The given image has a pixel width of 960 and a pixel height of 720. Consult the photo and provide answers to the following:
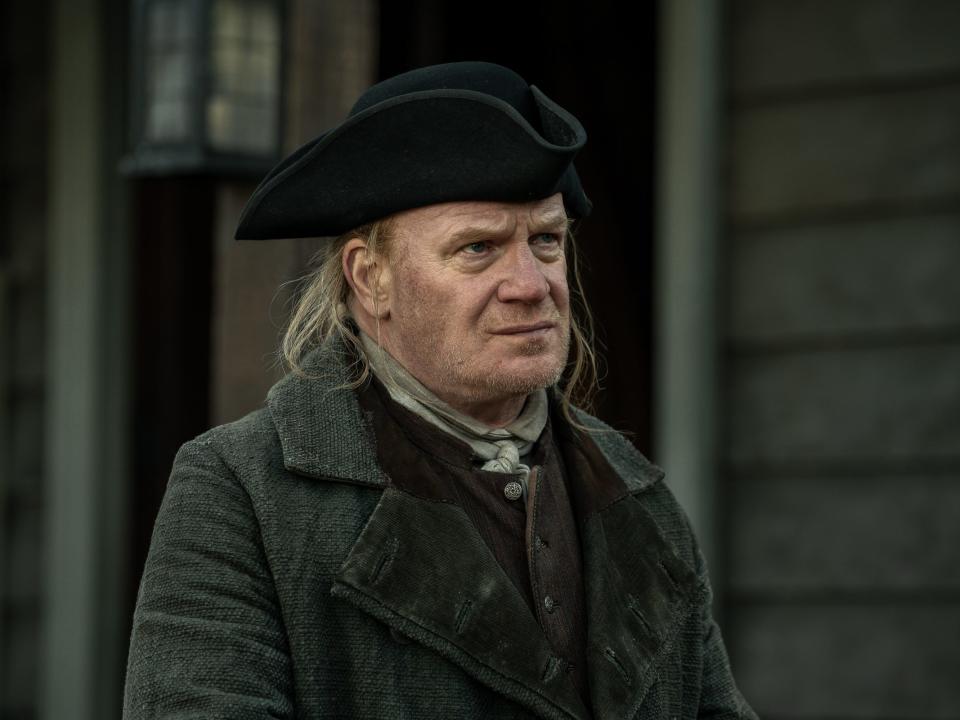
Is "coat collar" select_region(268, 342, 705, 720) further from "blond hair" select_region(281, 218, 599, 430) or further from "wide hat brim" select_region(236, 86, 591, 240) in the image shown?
"wide hat brim" select_region(236, 86, 591, 240)

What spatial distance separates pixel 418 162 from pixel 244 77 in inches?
74.7

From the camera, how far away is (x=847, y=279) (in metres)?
5.06

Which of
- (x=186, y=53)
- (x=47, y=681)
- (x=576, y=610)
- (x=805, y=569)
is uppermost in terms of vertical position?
(x=186, y=53)

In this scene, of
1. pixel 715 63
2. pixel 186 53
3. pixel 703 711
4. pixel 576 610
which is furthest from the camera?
pixel 715 63

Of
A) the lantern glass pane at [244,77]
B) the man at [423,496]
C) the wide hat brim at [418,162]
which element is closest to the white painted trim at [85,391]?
the lantern glass pane at [244,77]

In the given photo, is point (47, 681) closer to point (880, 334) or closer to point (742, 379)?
point (742, 379)

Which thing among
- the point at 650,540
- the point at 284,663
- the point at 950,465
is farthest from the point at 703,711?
the point at 950,465

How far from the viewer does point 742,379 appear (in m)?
5.20

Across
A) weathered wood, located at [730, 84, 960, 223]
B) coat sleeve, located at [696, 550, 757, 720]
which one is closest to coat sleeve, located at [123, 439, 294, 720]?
coat sleeve, located at [696, 550, 757, 720]

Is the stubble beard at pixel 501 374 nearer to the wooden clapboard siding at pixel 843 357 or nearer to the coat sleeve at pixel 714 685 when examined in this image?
the coat sleeve at pixel 714 685

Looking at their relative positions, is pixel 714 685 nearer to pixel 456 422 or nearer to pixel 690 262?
pixel 456 422

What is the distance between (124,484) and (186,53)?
2.37 m

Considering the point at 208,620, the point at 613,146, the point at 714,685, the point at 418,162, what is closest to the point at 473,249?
the point at 418,162

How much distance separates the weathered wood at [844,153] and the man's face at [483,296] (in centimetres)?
251
